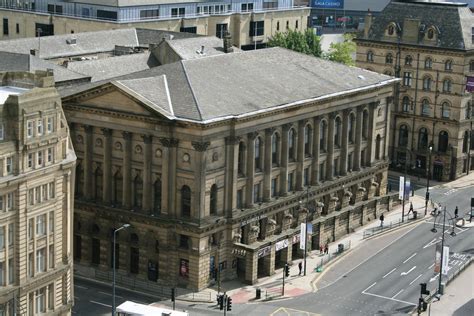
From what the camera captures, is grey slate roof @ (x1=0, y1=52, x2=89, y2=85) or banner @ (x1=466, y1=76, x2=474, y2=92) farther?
banner @ (x1=466, y1=76, x2=474, y2=92)

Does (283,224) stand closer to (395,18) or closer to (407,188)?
(407,188)

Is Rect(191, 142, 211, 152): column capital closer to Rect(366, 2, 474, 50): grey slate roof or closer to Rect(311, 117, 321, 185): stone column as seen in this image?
Rect(311, 117, 321, 185): stone column

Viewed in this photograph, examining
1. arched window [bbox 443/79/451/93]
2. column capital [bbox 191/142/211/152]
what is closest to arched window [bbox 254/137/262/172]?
column capital [bbox 191/142/211/152]

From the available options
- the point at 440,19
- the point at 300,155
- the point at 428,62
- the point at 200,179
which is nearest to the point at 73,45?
the point at 300,155

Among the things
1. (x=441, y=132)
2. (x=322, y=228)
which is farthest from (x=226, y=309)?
(x=441, y=132)

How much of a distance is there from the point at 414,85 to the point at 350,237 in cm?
4649

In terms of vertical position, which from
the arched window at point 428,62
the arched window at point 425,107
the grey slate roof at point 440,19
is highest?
the grey slate roof at point 440,19

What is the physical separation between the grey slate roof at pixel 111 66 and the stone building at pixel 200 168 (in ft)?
44.1

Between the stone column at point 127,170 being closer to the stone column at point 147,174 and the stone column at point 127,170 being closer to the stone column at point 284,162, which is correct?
the stone column at point 147,174

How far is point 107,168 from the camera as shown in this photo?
423 ft

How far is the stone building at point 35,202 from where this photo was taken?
9556cm

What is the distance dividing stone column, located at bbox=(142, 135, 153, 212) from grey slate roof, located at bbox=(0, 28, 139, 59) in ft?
129

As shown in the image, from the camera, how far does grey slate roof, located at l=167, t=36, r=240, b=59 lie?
518 feet

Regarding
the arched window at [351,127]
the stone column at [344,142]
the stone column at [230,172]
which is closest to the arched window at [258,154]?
the stone column at [230,172]
